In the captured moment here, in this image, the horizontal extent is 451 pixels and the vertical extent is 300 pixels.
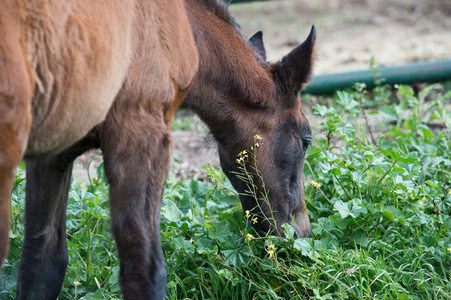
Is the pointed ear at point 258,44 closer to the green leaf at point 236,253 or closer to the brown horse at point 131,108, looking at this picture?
the brown horse at point 131,108

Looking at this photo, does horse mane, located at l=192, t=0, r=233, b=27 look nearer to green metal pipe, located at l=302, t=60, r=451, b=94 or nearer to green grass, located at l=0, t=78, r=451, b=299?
green grass, located at l=0, t=78, r=451, b=299

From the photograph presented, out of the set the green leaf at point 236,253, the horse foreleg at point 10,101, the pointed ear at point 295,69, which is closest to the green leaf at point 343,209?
the green leaf at point 236,253

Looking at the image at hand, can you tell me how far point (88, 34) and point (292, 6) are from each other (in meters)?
10.2

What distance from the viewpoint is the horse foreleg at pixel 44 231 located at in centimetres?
311

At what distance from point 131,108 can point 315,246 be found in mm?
1493

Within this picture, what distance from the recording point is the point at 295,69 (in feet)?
11.2

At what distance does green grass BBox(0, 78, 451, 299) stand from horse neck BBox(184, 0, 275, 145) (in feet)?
1.49

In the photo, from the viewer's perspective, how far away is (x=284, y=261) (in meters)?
3.34

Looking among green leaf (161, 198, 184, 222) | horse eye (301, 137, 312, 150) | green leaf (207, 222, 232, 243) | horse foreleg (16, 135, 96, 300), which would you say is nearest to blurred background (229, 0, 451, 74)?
horse eye (301, 137, 312, 150)

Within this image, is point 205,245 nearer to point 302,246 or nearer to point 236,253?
point 236,253

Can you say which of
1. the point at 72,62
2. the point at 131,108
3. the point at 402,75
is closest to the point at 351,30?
the point at 402,75

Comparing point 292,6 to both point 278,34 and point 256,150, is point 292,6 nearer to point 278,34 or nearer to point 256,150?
point 278,34

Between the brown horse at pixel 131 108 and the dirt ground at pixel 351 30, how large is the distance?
2.30 metres

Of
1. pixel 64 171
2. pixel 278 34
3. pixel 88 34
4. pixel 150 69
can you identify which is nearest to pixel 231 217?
pixel 64 171
